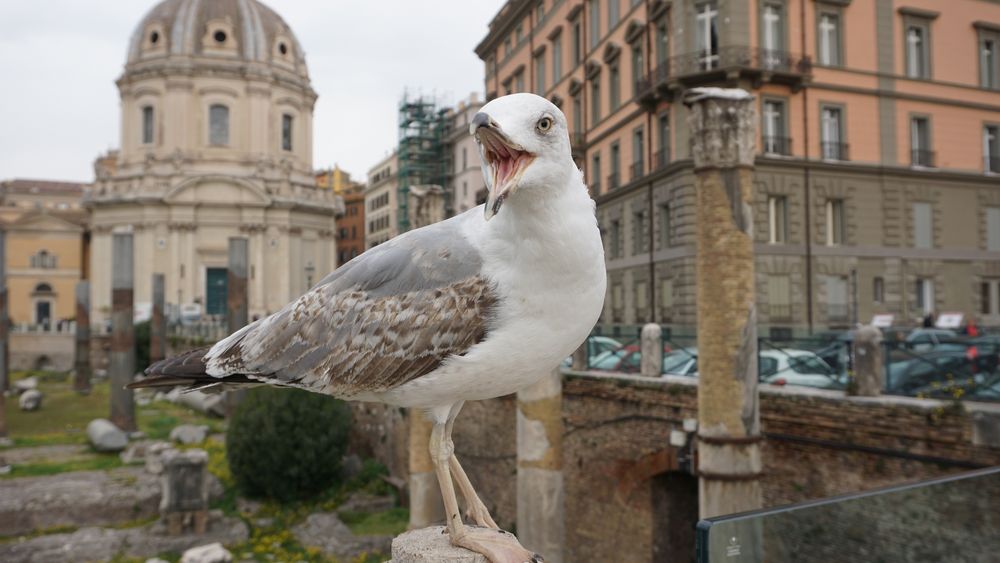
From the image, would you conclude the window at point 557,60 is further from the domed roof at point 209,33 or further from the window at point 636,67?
A: the domed roof at point 209,33

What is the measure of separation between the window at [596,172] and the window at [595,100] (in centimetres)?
133

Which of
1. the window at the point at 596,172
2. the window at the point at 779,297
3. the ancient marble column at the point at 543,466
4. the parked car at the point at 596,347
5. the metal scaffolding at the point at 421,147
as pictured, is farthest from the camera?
the metal scaffolding at the point at 421,147

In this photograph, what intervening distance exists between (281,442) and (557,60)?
46.8 feet

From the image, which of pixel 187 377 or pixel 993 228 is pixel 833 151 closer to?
pixel 993 228

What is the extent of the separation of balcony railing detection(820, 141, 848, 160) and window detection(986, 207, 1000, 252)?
246 inches

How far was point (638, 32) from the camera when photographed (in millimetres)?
23438

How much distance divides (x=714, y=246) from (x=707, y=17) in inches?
644

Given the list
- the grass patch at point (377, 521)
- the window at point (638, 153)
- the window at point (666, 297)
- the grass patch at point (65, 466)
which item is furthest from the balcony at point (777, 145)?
the grass patch at point (65, 466)

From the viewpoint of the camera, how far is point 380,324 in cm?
246

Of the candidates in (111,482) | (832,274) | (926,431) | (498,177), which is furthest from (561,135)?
(832,274)

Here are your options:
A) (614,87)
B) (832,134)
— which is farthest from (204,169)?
(832,134)

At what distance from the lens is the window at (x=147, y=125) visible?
50938 mm

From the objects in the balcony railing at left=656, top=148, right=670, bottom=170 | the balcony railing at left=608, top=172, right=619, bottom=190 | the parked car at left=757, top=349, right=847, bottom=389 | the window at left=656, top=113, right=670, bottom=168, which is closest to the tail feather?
the parked car at left=757, top=349, right=847, bottom=389

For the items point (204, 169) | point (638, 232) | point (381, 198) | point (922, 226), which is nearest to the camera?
point (922, 226)
